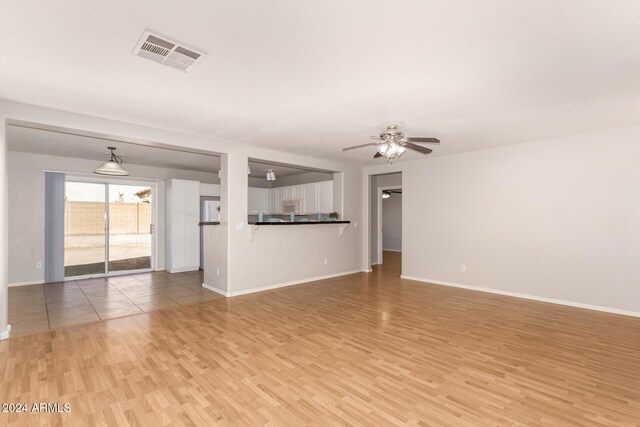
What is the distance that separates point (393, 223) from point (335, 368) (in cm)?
946

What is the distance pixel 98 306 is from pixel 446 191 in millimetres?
6222

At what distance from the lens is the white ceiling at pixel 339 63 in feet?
6.16

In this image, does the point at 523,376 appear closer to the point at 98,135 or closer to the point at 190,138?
the point at 190,138

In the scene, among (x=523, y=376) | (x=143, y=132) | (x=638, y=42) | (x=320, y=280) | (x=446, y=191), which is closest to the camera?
(x=638, y=42)

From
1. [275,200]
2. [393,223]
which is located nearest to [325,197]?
[275,200]

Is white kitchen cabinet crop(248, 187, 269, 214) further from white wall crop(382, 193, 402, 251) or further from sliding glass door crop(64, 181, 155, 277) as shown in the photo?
white wall crop(382, 193, 402, 251)

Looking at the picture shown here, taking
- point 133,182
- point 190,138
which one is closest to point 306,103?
point 190,138

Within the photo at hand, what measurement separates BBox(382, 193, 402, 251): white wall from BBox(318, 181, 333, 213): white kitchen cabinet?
486 cm

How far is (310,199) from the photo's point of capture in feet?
25.8

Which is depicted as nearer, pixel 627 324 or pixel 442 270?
pixel 627 324

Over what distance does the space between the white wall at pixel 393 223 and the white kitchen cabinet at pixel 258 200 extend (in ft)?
16.1

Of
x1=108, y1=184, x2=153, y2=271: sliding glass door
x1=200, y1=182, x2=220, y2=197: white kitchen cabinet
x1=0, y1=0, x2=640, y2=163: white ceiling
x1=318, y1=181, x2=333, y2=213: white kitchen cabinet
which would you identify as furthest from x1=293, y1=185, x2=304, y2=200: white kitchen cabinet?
x1=0, y1=0, x2=640, y2=163: white ceiling

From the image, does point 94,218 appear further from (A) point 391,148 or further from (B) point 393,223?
(B) point 393,223

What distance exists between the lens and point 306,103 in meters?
3.39
